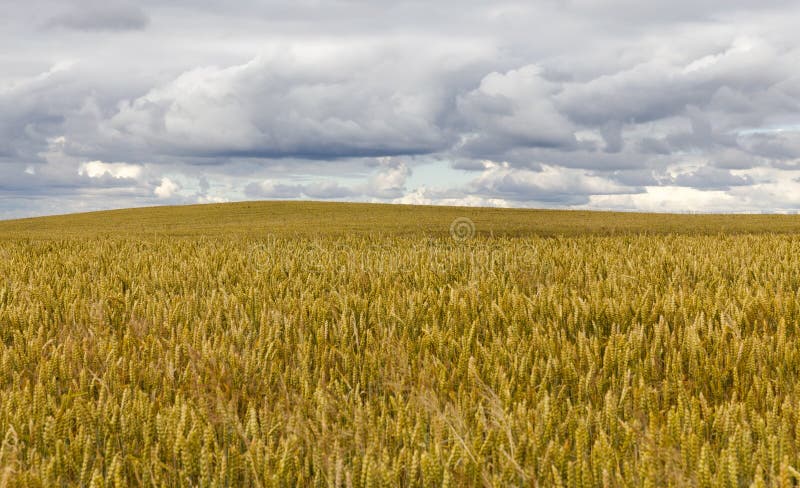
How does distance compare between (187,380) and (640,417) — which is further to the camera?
(187,380)

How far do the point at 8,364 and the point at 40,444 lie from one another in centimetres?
124

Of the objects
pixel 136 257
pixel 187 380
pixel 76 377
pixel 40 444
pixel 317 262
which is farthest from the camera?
pixel 136 257

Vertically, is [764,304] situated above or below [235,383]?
above

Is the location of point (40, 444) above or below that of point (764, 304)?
below

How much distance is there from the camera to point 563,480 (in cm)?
195

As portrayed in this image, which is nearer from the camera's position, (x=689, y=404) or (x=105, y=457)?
(x=105, y=457)

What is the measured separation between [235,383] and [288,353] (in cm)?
57

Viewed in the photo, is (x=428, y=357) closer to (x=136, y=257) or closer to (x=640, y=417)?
(x=640, y=417)

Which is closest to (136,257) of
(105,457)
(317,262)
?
(317,262)

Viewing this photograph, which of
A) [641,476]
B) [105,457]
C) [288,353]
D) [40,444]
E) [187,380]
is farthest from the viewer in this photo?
[288,353]

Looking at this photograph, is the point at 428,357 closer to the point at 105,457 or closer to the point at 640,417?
the point at 640,417

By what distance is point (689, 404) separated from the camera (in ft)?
8.36

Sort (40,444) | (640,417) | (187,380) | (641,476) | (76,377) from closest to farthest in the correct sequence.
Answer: (641,476) → (40,444) → (640,417) → (187,380) → (76,377)

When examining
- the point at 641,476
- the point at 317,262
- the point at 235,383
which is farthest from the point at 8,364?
the point at 317,262
